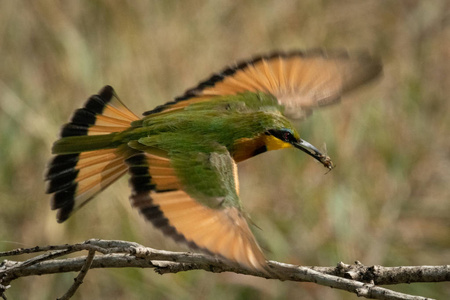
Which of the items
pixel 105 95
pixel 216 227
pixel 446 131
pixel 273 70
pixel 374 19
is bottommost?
pixel 216 227

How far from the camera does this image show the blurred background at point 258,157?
3.61 metres

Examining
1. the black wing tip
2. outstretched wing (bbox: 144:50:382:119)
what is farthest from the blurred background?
the black wing tip

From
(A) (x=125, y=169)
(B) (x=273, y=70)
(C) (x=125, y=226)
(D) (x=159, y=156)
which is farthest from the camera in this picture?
(C) (x=125, y=226)

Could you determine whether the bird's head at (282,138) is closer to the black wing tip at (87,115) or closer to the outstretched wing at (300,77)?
the outstretched wing at (300,77)

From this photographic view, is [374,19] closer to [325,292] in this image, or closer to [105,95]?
[325,292]

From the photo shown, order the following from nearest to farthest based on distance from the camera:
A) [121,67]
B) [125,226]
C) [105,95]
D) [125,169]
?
[125,169] < [105,95] < [125,226] < [121,67]

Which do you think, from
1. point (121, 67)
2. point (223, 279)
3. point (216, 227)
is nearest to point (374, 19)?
point (121, 67)

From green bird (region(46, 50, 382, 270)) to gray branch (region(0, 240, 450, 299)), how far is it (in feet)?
0.14

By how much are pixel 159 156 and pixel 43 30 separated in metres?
2.25

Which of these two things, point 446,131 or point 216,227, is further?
point 446,131

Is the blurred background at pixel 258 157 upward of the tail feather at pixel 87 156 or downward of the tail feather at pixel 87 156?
upward

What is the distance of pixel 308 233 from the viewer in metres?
3.77

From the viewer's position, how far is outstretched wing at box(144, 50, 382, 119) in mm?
2740

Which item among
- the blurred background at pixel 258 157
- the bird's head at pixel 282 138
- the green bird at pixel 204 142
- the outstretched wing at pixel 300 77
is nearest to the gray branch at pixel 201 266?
the green bird at pixel 204 142
